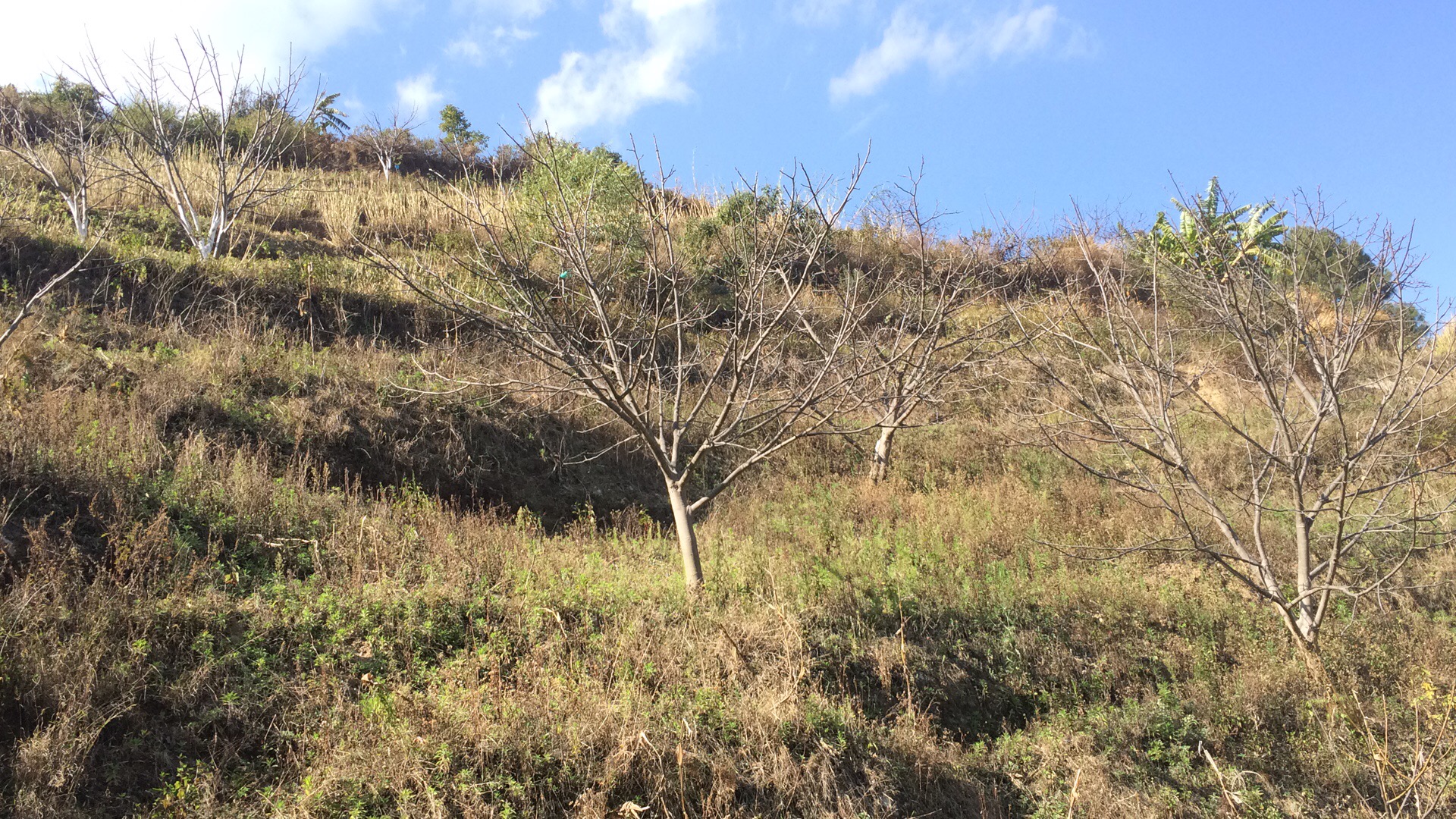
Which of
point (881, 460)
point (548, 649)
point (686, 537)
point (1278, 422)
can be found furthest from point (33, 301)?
point (1278, 422)

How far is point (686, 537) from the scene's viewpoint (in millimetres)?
5852

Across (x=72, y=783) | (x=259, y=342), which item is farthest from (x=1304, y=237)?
(x=259, y=342)

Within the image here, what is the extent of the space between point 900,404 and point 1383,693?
6178mm

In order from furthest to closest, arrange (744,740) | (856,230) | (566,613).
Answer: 1. (856,230)
2. (566,613)
3. (744,740)

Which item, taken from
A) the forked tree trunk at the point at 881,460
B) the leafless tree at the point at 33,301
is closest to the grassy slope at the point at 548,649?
the leafless tree at the point at 33,301

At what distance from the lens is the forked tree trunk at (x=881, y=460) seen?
1095 centimetres

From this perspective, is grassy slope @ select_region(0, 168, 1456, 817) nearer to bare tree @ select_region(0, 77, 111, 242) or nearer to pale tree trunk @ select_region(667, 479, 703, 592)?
pale tree trunk @ select_region(667, 479, 703, 592)

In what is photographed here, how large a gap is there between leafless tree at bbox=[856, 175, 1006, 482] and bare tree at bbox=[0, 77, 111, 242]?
11.9 meters

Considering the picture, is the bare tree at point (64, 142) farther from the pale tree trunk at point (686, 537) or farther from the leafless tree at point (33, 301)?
the pale tree trunk at point (686, 537)

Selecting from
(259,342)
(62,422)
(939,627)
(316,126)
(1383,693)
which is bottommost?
(1383,693)

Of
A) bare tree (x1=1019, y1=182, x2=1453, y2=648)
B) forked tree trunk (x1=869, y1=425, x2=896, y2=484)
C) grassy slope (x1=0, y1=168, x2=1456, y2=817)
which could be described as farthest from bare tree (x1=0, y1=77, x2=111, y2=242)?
bare tree (x1=1019, y1=182, x2=1453, y2=648)

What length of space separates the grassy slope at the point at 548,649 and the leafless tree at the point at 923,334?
1798mm

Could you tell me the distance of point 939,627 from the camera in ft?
20.4

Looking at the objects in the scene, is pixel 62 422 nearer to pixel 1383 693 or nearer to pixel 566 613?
pixel 566 613
